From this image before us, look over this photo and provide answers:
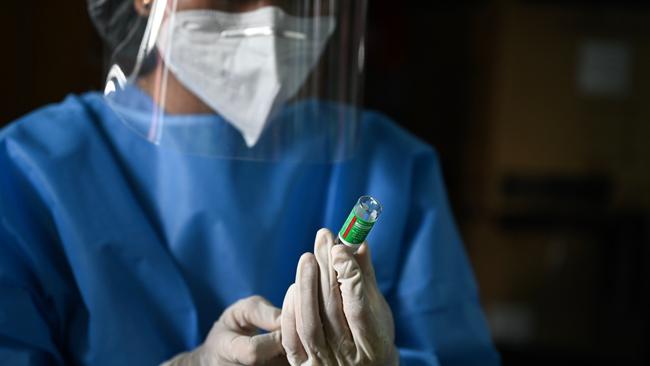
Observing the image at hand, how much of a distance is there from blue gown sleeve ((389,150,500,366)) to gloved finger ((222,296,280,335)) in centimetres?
26

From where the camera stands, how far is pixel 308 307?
72 cm

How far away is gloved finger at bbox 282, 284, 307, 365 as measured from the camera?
741 millimetres

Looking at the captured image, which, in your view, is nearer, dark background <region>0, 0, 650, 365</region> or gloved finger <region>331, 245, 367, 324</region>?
gloved finger <region>331, 245, 367, 324</region>

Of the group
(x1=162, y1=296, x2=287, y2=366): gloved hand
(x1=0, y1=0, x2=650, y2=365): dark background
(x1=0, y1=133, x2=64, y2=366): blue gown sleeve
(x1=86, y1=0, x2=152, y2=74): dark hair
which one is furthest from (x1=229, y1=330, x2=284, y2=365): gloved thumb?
(x1=0, y1=0, x2=650, y2=365): dark background

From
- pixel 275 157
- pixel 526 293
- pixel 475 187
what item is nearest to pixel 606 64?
pixel 475 187

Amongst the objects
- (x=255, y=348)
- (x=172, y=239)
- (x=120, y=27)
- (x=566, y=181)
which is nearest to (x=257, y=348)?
(x=255, y=348)

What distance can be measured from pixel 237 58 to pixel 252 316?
A: 0.33m

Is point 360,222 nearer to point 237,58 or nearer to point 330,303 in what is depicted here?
point 330,303

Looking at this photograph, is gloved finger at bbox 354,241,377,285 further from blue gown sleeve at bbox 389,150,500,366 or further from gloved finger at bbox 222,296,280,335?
blue gown sleeve at bbox 389,150,500,366

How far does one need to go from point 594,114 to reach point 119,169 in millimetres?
2115

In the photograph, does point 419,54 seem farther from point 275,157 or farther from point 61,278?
point 61,278

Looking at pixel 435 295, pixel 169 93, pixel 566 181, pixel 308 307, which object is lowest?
pixel 566 181

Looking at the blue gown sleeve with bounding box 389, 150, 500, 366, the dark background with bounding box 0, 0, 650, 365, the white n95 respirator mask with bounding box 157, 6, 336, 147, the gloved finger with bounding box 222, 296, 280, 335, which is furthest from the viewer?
the dark background with bounding box 0, 0, 650, 365

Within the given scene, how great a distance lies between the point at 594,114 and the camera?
2.65 metres
